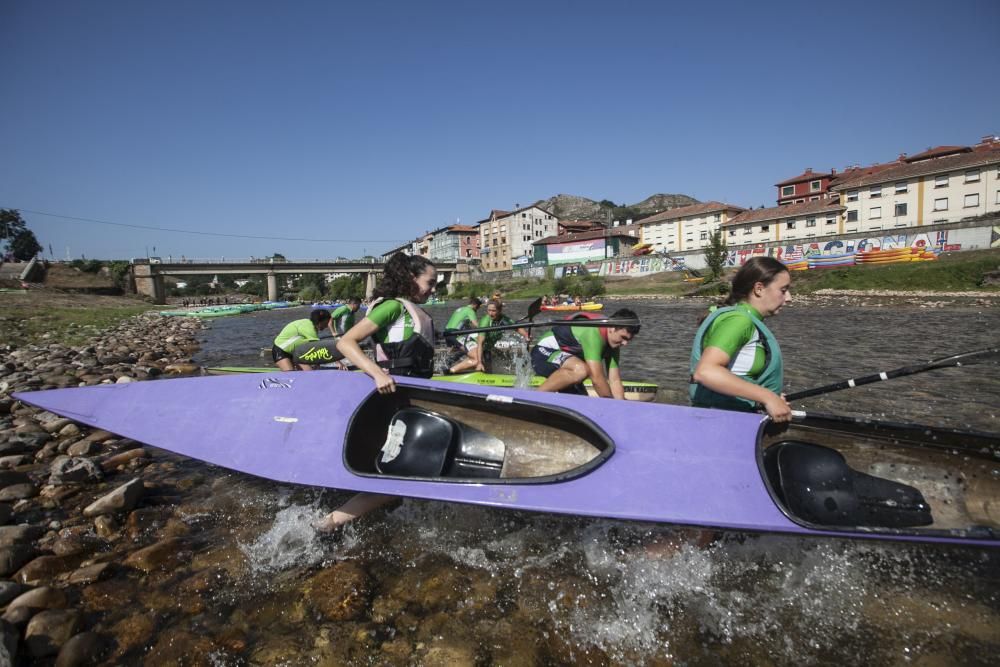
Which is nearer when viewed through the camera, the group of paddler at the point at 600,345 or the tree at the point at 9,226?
the group of paddler at the point at 600,345

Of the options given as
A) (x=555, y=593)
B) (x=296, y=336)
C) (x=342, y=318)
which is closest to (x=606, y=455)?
(x=555, y=593)

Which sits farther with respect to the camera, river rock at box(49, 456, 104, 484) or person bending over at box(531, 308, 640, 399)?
person bending over at box(531, 308, 640, 399)

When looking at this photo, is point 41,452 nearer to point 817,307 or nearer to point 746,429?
point 746,429

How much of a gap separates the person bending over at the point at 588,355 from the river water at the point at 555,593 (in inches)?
62.4

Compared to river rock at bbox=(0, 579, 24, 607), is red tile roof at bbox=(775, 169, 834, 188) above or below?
above

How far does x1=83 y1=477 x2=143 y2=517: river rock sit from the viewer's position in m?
3.86

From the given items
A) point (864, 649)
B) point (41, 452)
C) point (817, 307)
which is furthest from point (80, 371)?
point (817, 307)

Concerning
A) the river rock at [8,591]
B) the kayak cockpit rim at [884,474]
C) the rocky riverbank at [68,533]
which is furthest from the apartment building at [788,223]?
the river rock at [8,591]

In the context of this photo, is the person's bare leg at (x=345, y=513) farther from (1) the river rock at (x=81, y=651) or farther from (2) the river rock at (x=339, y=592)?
(1) the river rock at (x=81, y=651)

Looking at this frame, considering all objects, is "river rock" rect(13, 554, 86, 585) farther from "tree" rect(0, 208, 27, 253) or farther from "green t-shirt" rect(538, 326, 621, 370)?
"tree" rect(0, 208, 27, 253)

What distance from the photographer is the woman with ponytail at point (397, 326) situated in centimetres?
368

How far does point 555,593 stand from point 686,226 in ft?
228

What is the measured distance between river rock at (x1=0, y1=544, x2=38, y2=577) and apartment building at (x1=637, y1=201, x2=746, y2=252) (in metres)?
65.5

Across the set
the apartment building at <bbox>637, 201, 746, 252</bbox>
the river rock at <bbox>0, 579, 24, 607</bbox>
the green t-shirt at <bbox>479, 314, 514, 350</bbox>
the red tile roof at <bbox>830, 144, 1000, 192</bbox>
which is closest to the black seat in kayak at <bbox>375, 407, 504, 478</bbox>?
the river rock at <bbox>0, 579, 24, 607</bbox>
